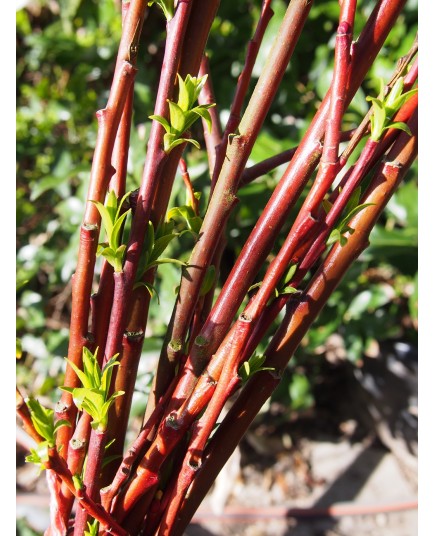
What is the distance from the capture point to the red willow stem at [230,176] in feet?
1.49

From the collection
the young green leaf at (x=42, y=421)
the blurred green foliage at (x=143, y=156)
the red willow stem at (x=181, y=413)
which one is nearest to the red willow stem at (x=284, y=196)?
the red willow stem at (x=181, y=413)

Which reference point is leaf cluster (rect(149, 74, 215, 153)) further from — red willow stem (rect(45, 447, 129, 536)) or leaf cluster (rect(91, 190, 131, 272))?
red willow stem (rect(45, 447, 129, 536))

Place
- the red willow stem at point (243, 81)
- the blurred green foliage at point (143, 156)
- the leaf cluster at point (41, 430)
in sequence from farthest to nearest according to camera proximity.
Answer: the blurred green foliage at point (143, 156) → the red willow stem at point (243, 81) → the leaf cluster at point (41, 430)

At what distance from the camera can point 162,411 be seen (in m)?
0.52

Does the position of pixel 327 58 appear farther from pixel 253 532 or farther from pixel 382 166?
pixel 253 532


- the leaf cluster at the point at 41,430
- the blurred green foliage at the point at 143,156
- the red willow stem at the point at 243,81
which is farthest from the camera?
the blurred green foliage at the point at 143,156

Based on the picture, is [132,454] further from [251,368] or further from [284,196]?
[284,196]

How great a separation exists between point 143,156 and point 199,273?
84 cm

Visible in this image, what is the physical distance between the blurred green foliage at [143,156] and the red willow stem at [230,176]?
28.9 inches

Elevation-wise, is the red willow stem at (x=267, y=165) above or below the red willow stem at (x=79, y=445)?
above

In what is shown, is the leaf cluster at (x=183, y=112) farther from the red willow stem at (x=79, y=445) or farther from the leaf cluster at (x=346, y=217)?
the red willow stem at (x=79, y=445)

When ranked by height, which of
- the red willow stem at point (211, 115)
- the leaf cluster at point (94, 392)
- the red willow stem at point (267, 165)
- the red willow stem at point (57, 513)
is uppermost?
the red willow stem at point (211, 115)

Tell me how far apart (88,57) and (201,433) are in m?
1.37
